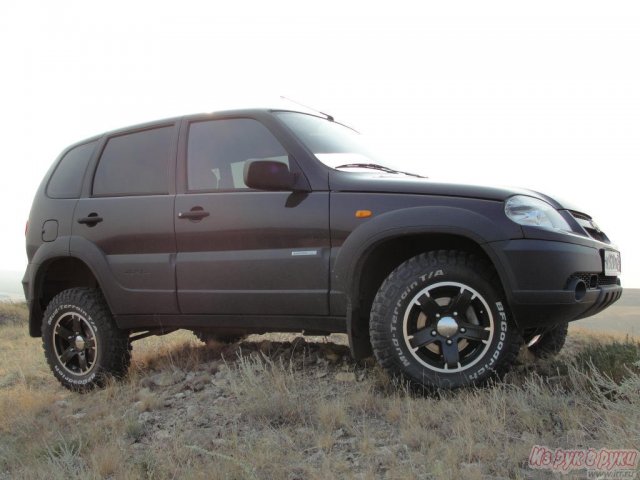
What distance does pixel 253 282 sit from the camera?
4602 millimetres

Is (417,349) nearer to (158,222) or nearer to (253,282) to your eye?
(253,282)

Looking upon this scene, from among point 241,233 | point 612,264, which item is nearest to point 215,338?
point 241,233

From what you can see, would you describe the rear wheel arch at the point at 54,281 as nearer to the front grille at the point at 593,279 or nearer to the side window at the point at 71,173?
the side window at the point at 71,173

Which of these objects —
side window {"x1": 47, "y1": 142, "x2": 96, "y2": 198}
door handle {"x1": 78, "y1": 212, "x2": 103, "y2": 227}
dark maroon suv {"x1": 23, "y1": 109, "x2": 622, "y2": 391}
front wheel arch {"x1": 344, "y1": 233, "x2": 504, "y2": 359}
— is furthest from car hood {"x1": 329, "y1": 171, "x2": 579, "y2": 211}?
side window {"x1": 47, "y1": 142, "x2": 96, "y2": 198}

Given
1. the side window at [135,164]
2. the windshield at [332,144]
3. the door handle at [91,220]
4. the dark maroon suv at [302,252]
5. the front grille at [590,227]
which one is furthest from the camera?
the door handle at [91,220]

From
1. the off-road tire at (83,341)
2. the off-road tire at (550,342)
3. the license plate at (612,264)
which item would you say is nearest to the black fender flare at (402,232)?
the license plate at (612,264)

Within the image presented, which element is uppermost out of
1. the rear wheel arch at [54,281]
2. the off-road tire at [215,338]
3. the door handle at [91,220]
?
the door handle at [91,220]

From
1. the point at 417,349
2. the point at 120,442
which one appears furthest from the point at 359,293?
the point at 120,442

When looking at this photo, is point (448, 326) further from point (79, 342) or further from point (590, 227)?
point (79, 342)

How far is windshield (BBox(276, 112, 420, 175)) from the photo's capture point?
464 cm

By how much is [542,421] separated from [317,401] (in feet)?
4.46

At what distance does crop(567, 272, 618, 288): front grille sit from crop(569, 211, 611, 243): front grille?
268mm

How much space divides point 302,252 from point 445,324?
1.05m

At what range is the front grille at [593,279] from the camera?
404 cm
